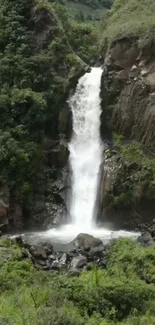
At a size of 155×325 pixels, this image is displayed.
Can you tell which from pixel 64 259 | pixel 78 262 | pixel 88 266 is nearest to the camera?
pixel 88 266

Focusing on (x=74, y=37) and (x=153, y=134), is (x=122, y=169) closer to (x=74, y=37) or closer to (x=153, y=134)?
(x=153, y=134)

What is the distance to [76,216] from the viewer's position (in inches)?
1213

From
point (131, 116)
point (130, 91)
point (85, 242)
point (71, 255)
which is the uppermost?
point (130, 91)

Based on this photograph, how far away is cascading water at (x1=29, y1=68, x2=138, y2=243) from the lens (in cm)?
2922

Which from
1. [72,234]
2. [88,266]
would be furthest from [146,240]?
[88,266]

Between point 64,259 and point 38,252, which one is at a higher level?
point 38,252

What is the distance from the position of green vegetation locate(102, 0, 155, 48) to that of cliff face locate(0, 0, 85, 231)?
4071 millimetres

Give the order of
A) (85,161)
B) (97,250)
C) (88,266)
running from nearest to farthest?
(88,266), (97,250), (85,161)

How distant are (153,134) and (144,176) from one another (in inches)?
137

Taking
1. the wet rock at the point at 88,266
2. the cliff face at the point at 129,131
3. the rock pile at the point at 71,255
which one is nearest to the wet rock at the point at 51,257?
the rock pile at the point at 71,255

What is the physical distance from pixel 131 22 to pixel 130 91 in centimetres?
714

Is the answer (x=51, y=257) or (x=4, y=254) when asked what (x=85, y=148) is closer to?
(x=51, y=257)

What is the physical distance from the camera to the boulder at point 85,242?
2477 cm

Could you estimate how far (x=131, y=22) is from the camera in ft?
126
